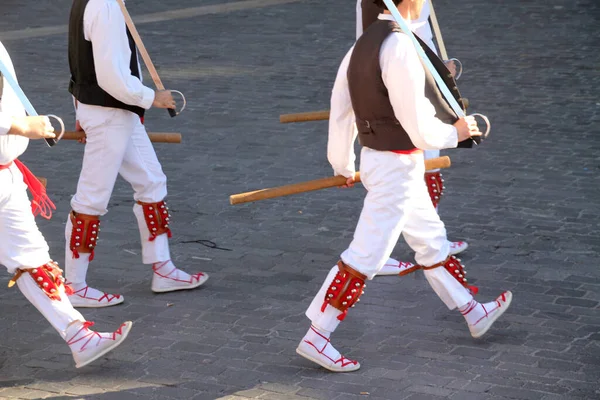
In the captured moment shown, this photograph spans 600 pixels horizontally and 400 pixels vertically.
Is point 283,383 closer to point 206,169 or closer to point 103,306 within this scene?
point 103,306

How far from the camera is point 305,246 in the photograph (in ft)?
22.5

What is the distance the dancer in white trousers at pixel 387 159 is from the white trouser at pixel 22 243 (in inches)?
46.6

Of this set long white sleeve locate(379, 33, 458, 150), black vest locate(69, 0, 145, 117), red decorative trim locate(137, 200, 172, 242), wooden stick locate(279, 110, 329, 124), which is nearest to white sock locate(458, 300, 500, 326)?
long white sleeve locate(379, 33, 458, 150)

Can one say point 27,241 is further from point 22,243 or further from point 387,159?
point 387,159

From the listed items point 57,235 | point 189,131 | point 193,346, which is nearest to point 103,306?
point 193,346

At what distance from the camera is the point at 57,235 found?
7.15 metres

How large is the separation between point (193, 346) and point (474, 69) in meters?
7.05

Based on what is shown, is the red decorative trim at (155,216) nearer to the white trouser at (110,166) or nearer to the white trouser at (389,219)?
the white trouser at (110,166)

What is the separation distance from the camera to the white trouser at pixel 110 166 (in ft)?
18.6

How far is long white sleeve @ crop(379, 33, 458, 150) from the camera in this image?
4.57 metres

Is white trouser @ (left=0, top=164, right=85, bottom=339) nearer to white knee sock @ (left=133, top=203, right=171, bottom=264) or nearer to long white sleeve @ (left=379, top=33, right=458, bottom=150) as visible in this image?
white knee sock @ (left=133, top=203, right=171, bottom=264)

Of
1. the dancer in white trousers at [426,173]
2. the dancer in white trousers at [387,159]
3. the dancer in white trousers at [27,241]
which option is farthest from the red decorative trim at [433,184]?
the dancer in white trousers at [27,241]

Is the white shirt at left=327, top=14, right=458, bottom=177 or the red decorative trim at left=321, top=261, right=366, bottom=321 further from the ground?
the white shirt at left=327, top=14, right=458, bottom=177

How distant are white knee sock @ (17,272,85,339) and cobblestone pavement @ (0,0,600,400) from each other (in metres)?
0.30
